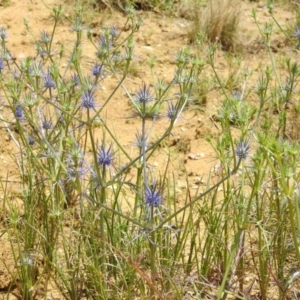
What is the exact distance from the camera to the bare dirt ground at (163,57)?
3.67m

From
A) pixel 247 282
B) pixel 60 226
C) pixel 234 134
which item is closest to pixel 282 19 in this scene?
pixel 234 134

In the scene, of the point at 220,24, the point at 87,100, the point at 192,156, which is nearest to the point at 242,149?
the point at 87,100

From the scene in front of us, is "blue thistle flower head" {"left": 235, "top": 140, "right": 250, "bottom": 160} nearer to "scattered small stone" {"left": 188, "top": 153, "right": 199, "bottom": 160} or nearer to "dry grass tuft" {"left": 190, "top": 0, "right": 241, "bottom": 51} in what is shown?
"scattered small stone" {"left": 188, "top": 153, "right": 199, "bottom": 160}

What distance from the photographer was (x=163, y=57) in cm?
494

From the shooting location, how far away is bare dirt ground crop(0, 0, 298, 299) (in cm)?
367

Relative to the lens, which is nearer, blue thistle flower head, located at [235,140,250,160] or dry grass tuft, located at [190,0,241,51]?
blue thistle flower head, located at [235,140,250,160]

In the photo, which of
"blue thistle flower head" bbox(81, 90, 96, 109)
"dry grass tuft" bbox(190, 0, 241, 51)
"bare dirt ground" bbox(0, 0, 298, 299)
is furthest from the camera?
"dry grass tuft" bbox(190, 0, 241, 51)

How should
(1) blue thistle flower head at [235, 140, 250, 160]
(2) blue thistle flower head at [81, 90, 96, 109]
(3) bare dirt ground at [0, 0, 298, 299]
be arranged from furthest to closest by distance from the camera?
(3) bare dirt ground at [0, 0, 298, 299] → (2) blue thistle flower head at [81, 90, 96, 109] → (1) blue thistle flower head at [235, 140, 250, 160]

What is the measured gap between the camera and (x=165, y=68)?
15.7 ft

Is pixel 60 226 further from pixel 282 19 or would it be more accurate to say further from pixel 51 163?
pixel 282 19

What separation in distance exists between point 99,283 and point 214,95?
8.21ft

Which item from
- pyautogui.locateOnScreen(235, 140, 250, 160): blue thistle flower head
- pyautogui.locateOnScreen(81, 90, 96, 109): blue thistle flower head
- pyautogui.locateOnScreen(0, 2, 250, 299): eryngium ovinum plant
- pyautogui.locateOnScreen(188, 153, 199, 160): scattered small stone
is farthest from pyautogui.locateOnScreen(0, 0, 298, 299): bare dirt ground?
pyautogui.locateOnScreen(235, 140, 250, 160): blue thistle flower head

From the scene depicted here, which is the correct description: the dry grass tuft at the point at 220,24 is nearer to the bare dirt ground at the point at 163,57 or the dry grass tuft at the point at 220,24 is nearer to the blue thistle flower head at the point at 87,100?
the bare dirt ground at the point at 163,57

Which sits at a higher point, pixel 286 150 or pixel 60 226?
pixel 286 150
